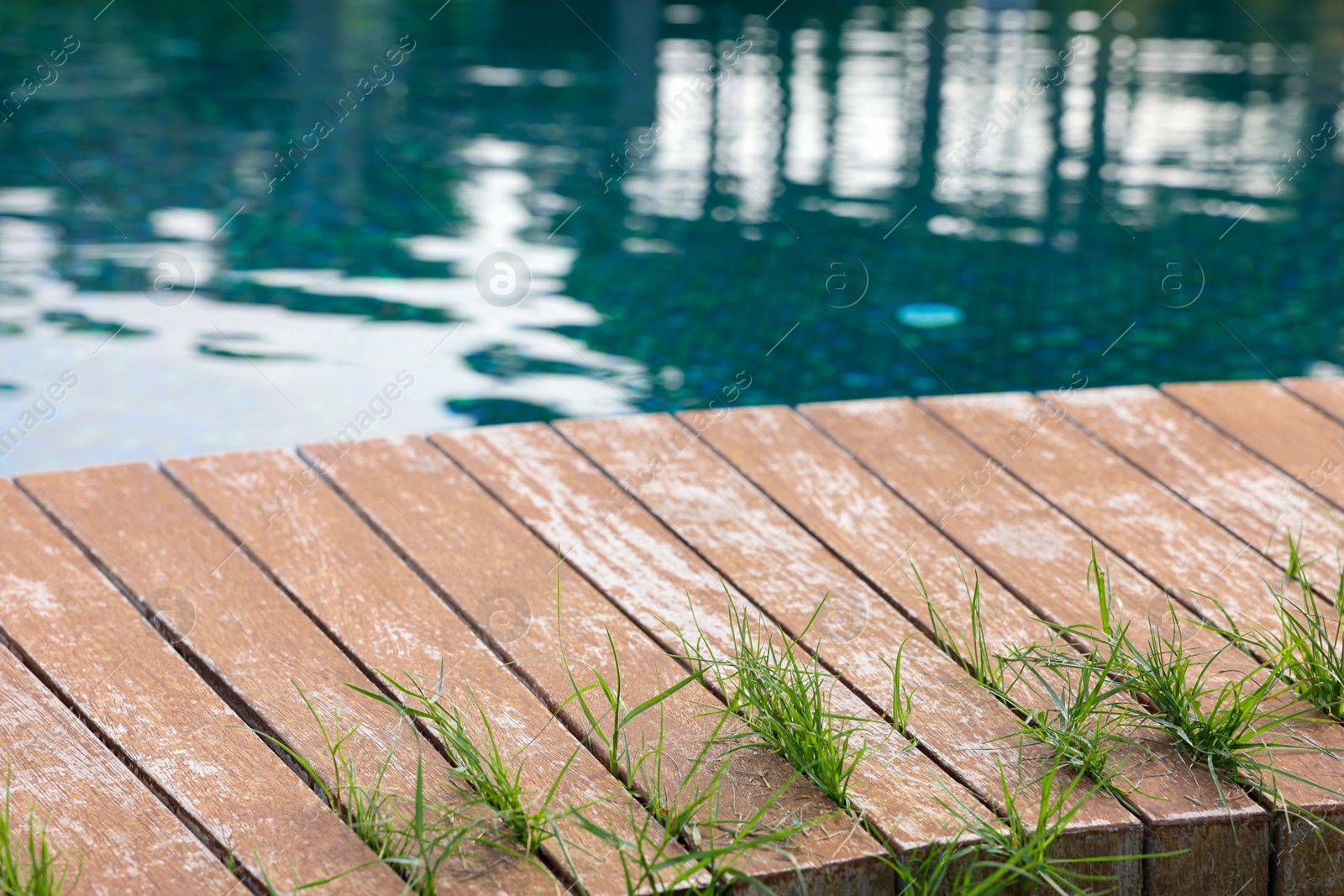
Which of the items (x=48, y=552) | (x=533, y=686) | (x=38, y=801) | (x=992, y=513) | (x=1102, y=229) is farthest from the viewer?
(x=1102, y=229)

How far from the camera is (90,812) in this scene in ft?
5.14

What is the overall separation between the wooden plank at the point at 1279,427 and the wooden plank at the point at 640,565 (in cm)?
129

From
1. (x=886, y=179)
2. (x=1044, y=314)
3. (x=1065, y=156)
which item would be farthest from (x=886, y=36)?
(x=1044, y=314)

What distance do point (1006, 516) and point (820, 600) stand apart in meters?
0.51

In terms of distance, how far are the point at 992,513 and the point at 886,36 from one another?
29.9 feet

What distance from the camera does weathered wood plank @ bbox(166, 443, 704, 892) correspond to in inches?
63.9

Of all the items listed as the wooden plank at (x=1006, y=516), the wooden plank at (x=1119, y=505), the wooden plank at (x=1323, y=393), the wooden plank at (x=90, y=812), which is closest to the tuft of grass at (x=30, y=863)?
the wooden plank at (x=90, y=812)

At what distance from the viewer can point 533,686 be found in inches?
73.4

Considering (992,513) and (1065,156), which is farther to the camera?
(1065,156)

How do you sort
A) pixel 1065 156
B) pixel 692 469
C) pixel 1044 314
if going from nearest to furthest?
pixel 692 469 → pixel 1044 314 → pixel 1065 156

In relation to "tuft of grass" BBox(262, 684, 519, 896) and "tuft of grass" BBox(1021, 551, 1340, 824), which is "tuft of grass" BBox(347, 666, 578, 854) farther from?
"tuft of grass" BBox(1021, 551, 1340, 824)

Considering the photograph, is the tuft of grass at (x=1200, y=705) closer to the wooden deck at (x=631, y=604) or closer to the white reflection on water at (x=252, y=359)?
the wooden deck at (x=631, y=604)

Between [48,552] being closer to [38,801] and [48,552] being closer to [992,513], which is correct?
[38,801]

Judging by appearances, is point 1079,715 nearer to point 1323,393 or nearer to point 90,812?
point 90,812
